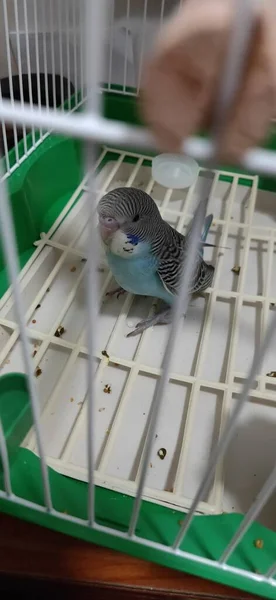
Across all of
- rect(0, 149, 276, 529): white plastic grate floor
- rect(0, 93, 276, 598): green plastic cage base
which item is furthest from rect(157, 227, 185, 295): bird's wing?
rect(0, 93, 276, 598): green plastic cage base

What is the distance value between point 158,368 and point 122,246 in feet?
Result: 0.61

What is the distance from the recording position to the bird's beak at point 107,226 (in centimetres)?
65

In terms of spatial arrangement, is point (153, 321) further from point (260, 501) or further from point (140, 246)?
point (260, 501)

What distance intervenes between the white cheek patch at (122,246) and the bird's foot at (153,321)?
14 centimetres

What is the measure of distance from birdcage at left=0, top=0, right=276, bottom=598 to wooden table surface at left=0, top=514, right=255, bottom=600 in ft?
0.09

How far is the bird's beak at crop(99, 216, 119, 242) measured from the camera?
0.65 metres

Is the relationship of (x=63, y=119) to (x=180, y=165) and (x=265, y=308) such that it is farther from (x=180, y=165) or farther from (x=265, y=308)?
(x=180, y=165)

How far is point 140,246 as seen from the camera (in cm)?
66

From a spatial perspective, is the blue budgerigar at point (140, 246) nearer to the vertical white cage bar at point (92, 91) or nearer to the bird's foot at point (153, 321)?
the bird's foot at point (153, 321)

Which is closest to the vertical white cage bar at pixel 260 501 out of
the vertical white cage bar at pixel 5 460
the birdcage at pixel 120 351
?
the birdcage at pixel 120 351

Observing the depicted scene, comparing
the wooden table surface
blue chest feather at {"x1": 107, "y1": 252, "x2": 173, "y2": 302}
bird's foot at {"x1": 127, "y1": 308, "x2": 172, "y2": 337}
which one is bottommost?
the wooden table surface

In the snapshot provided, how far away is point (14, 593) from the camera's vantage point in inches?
21.1

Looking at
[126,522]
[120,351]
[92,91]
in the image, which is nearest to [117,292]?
[120,351]

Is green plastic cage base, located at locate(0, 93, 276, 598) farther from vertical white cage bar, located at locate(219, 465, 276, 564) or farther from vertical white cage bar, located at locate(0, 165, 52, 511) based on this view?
vertical white cage bar, located at locate(0, 165, 52, 511)
